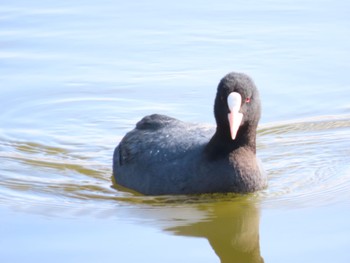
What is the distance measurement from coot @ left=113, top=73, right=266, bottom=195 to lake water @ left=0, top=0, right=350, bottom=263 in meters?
0.11

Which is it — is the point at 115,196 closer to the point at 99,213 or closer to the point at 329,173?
the point at 99,213

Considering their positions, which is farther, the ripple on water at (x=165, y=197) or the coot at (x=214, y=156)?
the ripple on water at (x=165, y=197)

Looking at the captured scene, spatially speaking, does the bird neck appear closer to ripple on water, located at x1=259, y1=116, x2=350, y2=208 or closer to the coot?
the coot

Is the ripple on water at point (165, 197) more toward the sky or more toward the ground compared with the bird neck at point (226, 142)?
more toward the ground

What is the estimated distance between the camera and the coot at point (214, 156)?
782 centimetres

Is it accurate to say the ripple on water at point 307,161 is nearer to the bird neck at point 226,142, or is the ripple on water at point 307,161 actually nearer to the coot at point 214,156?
the coot at point 214,156

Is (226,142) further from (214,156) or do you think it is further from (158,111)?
(158,111)

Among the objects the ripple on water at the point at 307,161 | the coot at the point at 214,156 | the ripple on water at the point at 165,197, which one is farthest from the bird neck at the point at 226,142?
the ripple on water at the point at 307,161

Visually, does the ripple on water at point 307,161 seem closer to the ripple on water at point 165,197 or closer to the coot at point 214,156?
the ripple on water at point 165,197

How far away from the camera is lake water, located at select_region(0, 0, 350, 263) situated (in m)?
7.38

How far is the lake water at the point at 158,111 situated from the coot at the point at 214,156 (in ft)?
0.38

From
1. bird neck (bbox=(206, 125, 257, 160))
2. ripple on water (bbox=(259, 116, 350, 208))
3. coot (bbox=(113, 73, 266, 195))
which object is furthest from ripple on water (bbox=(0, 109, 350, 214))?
bird neck (bbox=(206, 125, 257, 160))

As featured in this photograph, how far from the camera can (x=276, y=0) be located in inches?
519

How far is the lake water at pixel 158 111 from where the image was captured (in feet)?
24.2
